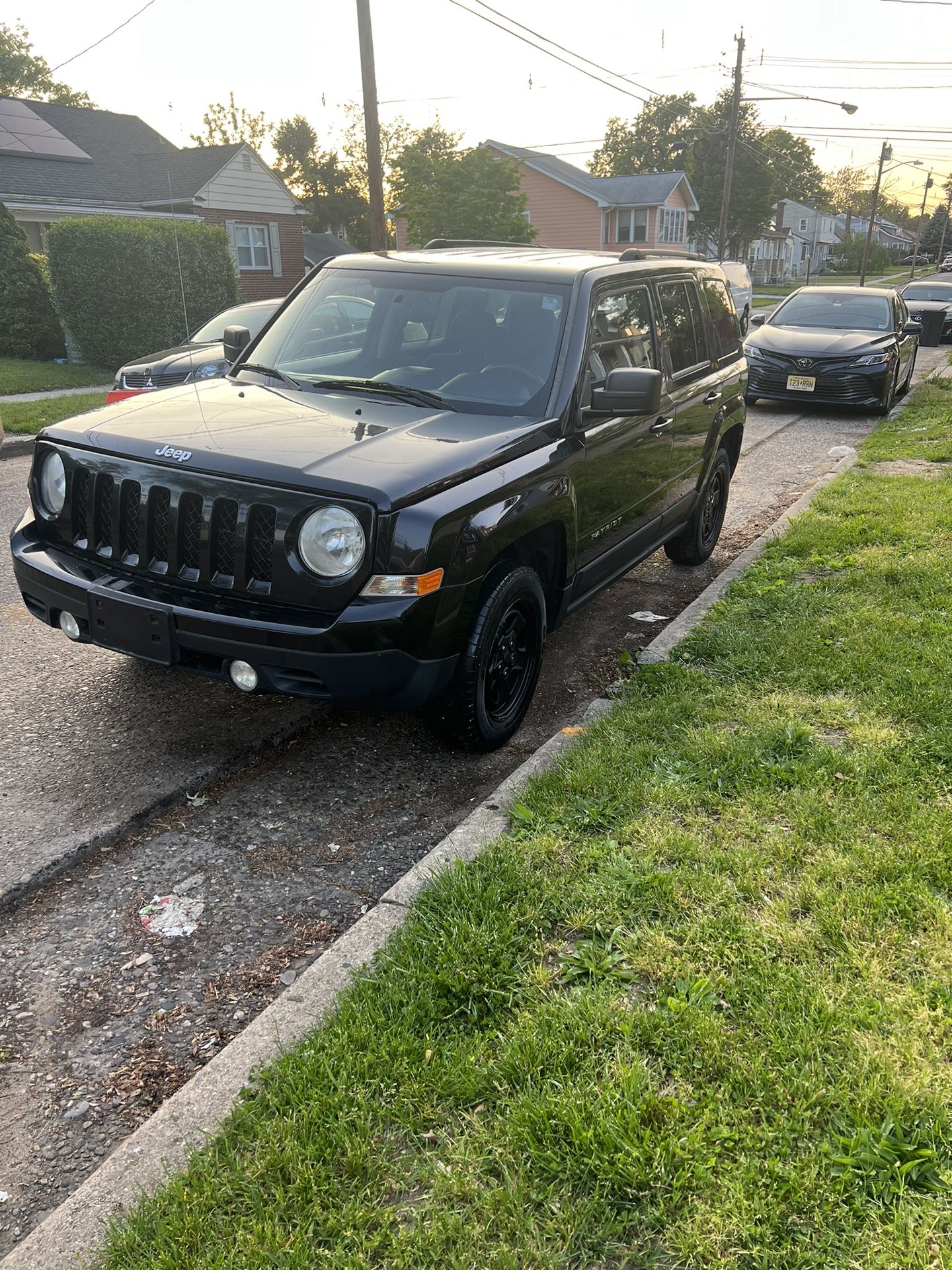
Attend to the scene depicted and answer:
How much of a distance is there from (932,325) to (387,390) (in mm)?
24783

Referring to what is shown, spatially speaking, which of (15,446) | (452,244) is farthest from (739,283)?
(452,244)

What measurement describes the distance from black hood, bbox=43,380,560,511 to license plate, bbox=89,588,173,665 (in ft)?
1.69

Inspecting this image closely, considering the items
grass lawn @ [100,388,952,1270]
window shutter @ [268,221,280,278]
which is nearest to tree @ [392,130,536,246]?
window shutter @ [268,221,280,278]

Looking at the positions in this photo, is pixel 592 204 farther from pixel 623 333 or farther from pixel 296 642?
pixel 296 642

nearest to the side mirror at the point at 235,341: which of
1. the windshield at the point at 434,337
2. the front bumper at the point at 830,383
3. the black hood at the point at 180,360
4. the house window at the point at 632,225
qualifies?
the windshield at the point at 434,337

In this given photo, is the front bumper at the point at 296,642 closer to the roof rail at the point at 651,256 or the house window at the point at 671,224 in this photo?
the roof rail at the point at 651,256

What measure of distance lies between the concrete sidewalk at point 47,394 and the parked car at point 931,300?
1944 centimetres

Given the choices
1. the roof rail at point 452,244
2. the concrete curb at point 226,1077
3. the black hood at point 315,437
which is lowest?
the concrete curb at point 226,1077

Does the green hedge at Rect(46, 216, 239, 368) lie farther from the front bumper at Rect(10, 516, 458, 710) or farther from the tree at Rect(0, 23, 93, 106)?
the tree at Rect(0, 23, 93, 106)

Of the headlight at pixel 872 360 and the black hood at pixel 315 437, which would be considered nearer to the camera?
the black hood at pixel 315 437

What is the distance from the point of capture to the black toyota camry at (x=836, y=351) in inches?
514

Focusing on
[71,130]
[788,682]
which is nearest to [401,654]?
[788,682]

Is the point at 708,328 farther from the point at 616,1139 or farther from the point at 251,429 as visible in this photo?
the point at 616,1139

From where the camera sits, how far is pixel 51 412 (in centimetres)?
1277
